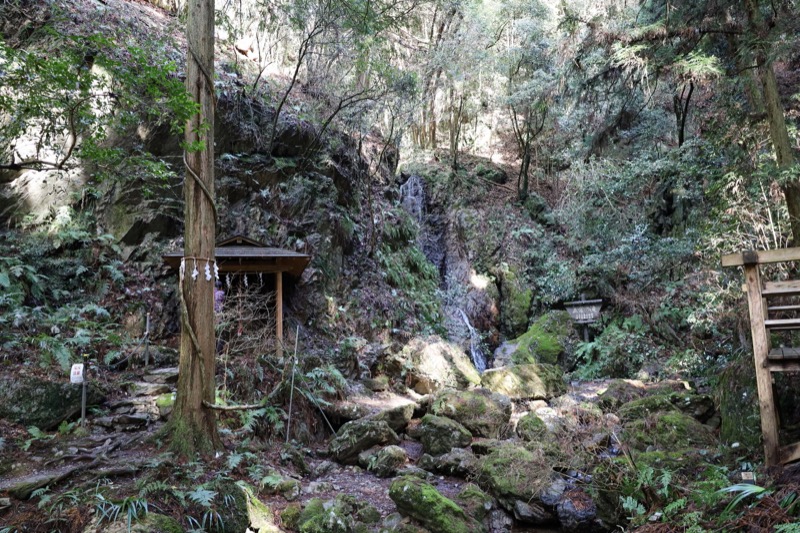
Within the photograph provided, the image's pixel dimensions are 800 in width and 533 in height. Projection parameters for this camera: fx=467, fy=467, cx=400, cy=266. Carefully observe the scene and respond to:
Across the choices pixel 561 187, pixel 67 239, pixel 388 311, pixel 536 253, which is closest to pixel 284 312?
pixel 388 311

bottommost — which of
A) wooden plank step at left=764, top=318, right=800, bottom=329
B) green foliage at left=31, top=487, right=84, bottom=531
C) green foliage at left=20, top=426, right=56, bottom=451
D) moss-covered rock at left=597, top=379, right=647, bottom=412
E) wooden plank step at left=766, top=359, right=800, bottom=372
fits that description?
moss-covered rock at left=597, top=379, right=647, bottom=412

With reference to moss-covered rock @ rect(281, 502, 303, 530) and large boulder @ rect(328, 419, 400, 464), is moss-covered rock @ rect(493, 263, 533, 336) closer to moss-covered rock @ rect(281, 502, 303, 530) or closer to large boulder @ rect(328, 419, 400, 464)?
large boulder @ rect(328, 419, 400, 464)

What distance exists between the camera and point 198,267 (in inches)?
202

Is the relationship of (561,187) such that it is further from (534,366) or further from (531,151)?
(534,366)

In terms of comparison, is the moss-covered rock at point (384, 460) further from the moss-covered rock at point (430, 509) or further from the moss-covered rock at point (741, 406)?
the moss-covered rock at point (741, 406)

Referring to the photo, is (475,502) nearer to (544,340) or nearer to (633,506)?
(633,506)

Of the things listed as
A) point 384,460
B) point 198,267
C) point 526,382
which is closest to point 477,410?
point 384,460

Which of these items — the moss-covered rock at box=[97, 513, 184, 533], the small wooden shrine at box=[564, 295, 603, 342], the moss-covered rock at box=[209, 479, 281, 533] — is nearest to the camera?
the moss-covered rock at box=[97, 513, 184, 533]

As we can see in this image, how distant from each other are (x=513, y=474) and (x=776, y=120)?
6.66 m

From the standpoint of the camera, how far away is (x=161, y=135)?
1052 cm

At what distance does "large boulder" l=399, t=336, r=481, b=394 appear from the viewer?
10.6 meters

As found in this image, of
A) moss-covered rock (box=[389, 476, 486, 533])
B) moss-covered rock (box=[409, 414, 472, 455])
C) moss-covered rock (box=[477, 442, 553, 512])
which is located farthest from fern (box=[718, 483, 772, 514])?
moss-covered rock (box=[409, 414, 472, 455])

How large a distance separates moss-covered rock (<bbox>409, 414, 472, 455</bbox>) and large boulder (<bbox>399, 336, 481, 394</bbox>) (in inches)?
112

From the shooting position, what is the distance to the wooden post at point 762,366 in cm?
487
